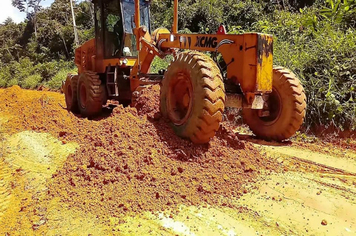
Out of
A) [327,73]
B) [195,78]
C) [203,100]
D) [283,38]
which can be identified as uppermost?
[283,38]

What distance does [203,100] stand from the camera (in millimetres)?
3885

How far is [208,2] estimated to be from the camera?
49.8ft

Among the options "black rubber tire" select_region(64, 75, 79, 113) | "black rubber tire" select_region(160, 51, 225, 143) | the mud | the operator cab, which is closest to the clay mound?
the mud

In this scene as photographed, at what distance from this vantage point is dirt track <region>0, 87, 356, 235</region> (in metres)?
2.93

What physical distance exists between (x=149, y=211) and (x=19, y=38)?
3862 cm

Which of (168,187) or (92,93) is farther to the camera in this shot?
(92,93)

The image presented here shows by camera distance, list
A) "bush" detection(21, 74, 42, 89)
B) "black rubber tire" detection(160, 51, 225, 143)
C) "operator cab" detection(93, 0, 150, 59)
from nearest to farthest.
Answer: "black rubber tire" detection(160, 51, 225, 143) < "operator cab" detection(93, 0, 150, 59) < "bush" detection(21, 74, 42, 89)

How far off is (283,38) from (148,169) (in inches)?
271

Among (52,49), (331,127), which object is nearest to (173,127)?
(331,127)

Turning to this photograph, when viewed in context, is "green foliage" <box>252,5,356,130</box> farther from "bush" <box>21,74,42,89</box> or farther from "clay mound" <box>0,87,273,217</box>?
"bush" <box>21,74,42,89</box>

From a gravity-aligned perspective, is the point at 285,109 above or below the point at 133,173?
above

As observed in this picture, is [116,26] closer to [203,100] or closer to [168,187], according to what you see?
[203,100]

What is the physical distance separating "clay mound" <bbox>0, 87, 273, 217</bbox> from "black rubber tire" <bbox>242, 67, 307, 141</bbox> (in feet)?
3.65

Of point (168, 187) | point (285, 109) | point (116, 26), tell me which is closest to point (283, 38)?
point (285, 109)
